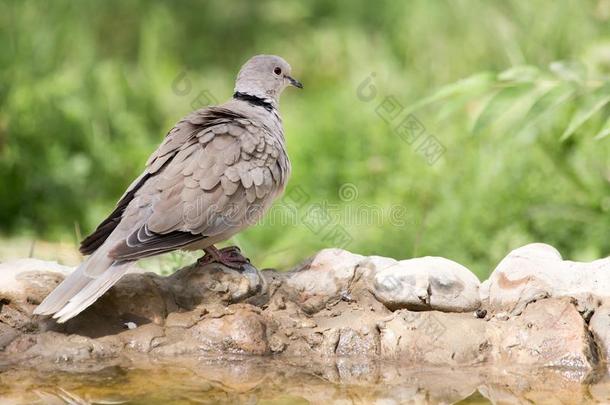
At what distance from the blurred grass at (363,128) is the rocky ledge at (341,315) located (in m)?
0.75

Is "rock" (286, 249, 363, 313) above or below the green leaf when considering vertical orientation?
below

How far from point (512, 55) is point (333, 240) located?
190 cm

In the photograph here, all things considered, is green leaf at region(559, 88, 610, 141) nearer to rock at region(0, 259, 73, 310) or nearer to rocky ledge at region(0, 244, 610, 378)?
rocky ledge at region(0, 244, 610, 378)

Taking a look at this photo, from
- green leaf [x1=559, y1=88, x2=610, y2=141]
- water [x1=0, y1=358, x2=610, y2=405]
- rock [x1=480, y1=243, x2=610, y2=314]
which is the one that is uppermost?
green leaf [x1=559, y1=88, x2=610, y2=141]

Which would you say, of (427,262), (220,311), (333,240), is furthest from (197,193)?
(333,240)

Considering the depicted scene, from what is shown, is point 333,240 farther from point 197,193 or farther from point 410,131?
point 197,193

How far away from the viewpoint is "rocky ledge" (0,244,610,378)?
3498 millimetres

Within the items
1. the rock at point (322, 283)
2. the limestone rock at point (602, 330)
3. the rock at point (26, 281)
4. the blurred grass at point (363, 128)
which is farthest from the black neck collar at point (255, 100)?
the limestone rock at point (602, 330)

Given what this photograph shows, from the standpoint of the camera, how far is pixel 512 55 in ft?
21.4

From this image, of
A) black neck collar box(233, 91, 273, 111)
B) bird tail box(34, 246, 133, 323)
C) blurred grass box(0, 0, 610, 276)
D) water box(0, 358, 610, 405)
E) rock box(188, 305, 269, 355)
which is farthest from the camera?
blurred grass box(0, 0, 610, 276)

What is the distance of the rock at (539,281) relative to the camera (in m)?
3.61

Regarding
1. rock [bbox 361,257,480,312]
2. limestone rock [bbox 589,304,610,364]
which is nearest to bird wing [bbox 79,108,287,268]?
rock [bbox 361,257,480,312]

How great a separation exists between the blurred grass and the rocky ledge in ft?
2.45

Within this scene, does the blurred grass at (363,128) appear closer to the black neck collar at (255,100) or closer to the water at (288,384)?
the black neck collar at (255,100)
